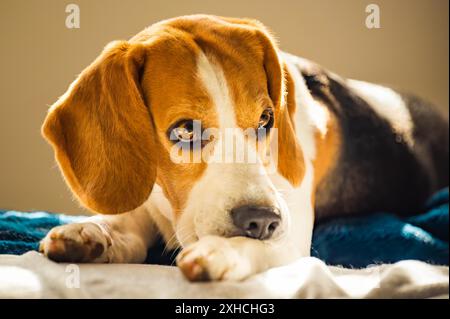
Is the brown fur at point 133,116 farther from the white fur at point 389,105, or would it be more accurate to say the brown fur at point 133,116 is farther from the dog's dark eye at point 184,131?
the white fur at point 389,105

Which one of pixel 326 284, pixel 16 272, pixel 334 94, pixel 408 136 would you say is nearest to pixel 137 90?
pixel 16 272

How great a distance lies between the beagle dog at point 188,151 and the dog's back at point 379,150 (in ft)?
0.94

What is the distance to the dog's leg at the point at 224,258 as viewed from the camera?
1.31 m

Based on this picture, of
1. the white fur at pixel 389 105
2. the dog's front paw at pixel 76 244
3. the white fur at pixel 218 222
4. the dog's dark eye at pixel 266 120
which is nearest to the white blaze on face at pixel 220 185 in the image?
the white fur at pixel 218 222

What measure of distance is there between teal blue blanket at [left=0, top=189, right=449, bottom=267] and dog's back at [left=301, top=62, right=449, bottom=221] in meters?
0.11

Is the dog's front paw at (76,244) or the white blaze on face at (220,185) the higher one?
the white blaze on face at (220,185)

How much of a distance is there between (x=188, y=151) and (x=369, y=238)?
2.55 ft

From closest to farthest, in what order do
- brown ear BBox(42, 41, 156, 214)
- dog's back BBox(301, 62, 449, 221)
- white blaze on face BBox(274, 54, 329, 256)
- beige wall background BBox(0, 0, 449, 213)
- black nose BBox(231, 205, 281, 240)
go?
black nose BBox(231, 205, 281, 240) → brown ear BBox(42, 41, 156, 214) → white blaze on face BBox(274, 54, 329, 256) → beige wall background BBox(0, 0, 449, 213) → dog's back BBox(301, 62, 449, 221)

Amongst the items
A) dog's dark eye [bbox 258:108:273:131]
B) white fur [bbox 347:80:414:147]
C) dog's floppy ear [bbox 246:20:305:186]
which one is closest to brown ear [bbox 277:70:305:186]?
dog's floppy ear [bbox 246:20:305:186]

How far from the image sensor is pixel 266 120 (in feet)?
5.60

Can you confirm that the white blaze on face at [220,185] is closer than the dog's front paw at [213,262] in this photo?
No

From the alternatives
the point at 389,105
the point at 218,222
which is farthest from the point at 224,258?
the point at 389,105

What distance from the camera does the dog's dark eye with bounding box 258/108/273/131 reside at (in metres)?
1.69

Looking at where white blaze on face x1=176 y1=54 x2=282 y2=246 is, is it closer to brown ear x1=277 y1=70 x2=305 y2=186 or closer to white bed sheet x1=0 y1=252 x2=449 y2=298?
white bed sheet x1=0 y1=252 x2=449 y2=298
